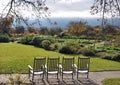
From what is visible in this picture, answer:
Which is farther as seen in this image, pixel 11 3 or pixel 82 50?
pixel 82 50

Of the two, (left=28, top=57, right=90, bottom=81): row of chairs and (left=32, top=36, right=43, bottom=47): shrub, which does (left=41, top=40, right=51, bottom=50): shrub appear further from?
(left=28, top=57, right=90, bottom=81): row of chairs

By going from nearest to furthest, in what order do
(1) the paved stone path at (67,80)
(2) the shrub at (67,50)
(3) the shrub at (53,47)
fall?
(1) the paved stone path at (67,80), (2) the shrub at (67,50), (3) the shrub at (53,47)

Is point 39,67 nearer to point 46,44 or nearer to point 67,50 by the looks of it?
point 67,50

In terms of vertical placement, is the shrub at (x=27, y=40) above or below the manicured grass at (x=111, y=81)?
above

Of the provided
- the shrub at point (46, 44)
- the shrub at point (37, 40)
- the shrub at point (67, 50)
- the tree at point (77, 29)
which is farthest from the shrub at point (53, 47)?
the tree at point (77, 29)

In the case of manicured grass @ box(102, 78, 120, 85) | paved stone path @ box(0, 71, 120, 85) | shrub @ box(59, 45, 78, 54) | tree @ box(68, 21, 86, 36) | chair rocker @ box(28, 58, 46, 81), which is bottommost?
manicured grass @ box(102, 78, 120, 85)

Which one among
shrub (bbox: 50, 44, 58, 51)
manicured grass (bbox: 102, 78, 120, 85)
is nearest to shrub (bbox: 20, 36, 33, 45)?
shrub (bbox: 50, 44, 58, 51)

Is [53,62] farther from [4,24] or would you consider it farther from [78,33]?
[78,33]

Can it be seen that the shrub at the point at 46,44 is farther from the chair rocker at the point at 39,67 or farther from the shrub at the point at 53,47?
the chair rocker at the point at 39,67

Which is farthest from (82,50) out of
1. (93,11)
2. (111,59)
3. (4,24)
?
(93,11)

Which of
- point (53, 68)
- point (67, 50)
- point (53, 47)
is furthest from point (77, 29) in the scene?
point (53, 68)

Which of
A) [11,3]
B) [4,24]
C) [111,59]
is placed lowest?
[111,59]

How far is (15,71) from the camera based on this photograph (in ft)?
46.5

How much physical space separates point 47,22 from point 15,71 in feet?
32.0
